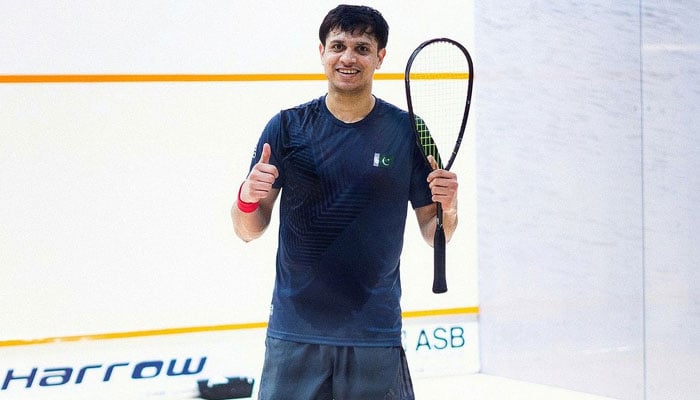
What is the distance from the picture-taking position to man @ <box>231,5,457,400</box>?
2.09 m

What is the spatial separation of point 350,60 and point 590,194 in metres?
1.81

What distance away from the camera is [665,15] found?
11.0 ft

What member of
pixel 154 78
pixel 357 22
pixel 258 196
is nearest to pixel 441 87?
pixel 154 78

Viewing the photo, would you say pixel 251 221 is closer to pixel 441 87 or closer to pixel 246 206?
pixel 246 206

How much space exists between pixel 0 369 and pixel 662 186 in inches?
87.8

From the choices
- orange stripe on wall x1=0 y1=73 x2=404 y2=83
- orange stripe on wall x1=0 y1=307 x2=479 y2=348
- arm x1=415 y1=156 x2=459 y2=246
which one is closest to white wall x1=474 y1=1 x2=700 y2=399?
orange stripe on wall x1=0 y1=73 x2=404 y2=83

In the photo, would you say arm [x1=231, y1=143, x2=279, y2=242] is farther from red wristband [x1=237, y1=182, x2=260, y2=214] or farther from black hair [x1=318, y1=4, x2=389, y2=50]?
black hair [x1=318, y1=4, x2=389, y2=50]

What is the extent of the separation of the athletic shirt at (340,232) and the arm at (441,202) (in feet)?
0.25

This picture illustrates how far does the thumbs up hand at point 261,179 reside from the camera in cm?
200

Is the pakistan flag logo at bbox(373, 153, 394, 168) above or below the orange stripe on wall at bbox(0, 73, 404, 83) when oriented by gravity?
below

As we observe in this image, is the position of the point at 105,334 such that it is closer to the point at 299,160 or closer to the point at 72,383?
the point at 72,383

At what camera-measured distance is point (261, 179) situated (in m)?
2.00

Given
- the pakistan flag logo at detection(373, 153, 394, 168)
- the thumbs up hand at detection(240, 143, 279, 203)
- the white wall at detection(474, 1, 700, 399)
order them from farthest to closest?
1. the white wall at detection(474, 1, 700, 399)
2. the pakistan flag logo at detection(373, 153, 394, 168)
3. the thumbs up hand at detection(240, 143, 279, 203)

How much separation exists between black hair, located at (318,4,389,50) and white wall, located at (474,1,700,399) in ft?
4.64
